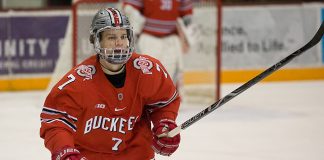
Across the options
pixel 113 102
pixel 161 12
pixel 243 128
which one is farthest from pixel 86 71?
pixel 161 12

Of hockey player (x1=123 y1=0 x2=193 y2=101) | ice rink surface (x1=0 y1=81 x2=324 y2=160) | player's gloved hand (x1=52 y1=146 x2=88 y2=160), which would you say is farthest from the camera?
hockey player (x1=123 y1=0 x2=193 y2=101)

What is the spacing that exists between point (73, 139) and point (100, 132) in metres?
0.11

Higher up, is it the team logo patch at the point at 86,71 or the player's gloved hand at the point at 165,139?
the team logo patch at the point at 86,71

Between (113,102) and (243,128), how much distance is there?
2861mm

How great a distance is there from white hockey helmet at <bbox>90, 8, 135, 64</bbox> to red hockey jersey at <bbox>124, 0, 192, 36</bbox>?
11.0 ft

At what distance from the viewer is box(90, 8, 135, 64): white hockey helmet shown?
9.25 ft

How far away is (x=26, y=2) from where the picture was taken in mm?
8898

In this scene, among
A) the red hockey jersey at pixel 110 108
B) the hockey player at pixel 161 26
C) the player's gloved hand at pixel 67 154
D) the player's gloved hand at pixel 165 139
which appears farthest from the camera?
the hockey player at pixel 161 26

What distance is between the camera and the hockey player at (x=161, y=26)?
247 inches

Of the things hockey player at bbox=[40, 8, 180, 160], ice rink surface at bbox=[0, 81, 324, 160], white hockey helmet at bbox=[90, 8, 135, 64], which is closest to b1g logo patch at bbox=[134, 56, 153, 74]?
hockey player at bbox=[40, 8, 180, 160]

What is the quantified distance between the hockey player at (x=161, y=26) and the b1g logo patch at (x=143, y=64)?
127 inches

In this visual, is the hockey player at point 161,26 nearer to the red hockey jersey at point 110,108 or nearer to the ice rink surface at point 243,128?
the ice rink surface at point 243,128

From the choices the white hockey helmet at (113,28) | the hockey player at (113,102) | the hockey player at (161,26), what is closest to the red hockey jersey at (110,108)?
the hockey player at (113,102)

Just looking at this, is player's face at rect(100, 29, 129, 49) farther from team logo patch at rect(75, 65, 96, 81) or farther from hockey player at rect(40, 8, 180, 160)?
team logo patch at rect(75, 65, 96, 81)
